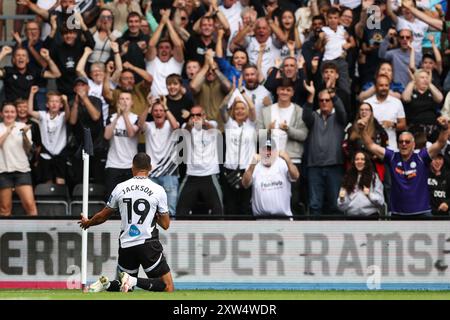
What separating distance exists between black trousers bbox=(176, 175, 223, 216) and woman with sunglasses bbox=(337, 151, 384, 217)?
85.5 inches

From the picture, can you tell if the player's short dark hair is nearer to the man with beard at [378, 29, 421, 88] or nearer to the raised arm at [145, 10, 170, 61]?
the raised arm at [145, 10, 170, 61]

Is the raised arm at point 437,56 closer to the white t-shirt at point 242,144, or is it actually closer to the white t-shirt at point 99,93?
the white t-shirt at point 242,144

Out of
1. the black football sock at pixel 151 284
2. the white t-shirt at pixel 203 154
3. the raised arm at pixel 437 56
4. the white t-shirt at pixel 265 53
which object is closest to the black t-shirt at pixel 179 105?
the white t-shirt at pixel 203 154

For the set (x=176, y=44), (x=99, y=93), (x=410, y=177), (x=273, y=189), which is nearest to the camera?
(x=410, y=177)

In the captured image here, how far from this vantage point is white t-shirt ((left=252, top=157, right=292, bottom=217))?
20981mm

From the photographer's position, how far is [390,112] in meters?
21.9

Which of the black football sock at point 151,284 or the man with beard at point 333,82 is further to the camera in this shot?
the man with beard at point 333,82

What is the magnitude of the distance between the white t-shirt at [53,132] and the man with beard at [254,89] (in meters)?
3.43

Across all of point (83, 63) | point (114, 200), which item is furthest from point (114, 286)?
point (83, 63)

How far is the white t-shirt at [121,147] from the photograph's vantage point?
21.8 meters

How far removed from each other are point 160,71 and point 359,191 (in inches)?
183

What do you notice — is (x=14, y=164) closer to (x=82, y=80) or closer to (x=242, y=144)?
(x=82, y=80)
